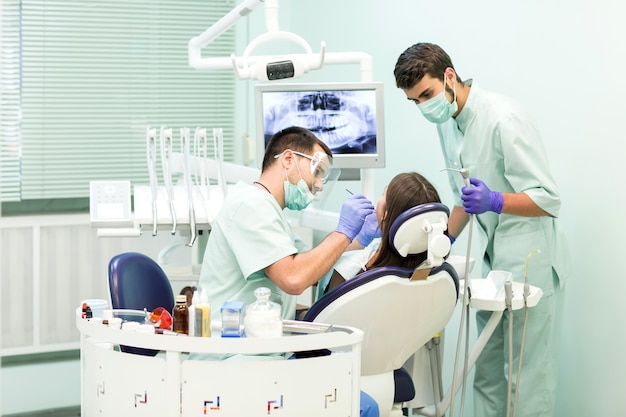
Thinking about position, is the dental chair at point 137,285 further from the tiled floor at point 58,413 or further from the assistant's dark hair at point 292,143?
the tiled floor at point 58,413

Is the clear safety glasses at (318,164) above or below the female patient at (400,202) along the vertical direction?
above

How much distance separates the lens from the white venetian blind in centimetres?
421

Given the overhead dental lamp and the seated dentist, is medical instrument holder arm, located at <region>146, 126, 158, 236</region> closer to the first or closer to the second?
the overhead dental lamp

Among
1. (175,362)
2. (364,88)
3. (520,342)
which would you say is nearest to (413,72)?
(364,88)

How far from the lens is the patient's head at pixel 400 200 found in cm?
218

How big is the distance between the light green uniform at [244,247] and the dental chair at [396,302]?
0.16 meters

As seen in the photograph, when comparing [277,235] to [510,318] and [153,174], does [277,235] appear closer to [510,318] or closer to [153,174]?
[510,318]

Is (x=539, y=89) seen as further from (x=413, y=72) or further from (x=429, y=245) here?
(x=429, y=245)

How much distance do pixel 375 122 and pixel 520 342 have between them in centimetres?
87

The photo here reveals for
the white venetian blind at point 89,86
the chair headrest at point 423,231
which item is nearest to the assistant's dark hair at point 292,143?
the chair headrest at point 423,231

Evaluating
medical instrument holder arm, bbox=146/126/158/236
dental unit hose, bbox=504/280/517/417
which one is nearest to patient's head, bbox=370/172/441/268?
dental unit hose, bbox=504/280/517/417

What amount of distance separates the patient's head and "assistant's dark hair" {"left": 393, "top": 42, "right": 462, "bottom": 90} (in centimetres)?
45

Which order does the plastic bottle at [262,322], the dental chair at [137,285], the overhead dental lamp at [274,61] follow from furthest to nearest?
1. the overhead dental lamp at [274,61]
2. the dental chair at [137,285]
3. the plastic bottle at [262,322]

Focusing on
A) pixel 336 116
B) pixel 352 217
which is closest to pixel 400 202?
pixel 352 217
